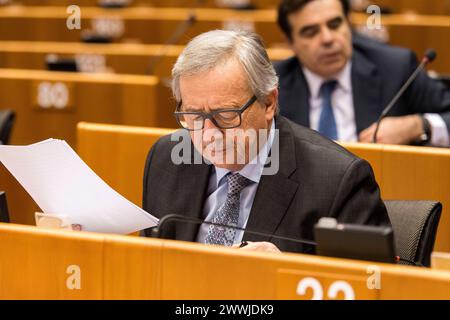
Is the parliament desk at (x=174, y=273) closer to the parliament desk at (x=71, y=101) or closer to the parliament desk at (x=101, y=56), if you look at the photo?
the parliament desk at (x=71, y=101)

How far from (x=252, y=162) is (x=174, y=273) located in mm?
592

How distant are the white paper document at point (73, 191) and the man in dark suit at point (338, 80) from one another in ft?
5.15

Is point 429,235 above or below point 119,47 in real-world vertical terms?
below

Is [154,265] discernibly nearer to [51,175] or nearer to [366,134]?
[51,175]

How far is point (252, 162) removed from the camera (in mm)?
2004

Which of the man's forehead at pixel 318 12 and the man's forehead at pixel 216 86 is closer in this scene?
the man's forehead at pixel 216 86

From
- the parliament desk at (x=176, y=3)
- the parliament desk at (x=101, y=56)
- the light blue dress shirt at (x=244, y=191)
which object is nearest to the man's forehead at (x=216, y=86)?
the light blue dress shirt at (x=244, y=191)

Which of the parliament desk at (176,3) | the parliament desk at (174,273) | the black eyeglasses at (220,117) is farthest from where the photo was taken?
the parliament desk at (176,3)

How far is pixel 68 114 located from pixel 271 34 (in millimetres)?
1955

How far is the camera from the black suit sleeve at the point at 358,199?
1.87 meters

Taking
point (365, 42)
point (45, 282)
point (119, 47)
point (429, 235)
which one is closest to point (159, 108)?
point (365, 42)

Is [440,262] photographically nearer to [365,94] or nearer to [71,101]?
[365,94]

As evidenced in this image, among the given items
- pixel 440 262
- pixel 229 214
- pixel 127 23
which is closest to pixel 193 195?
pixel 229 214

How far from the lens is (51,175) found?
1.84 m
